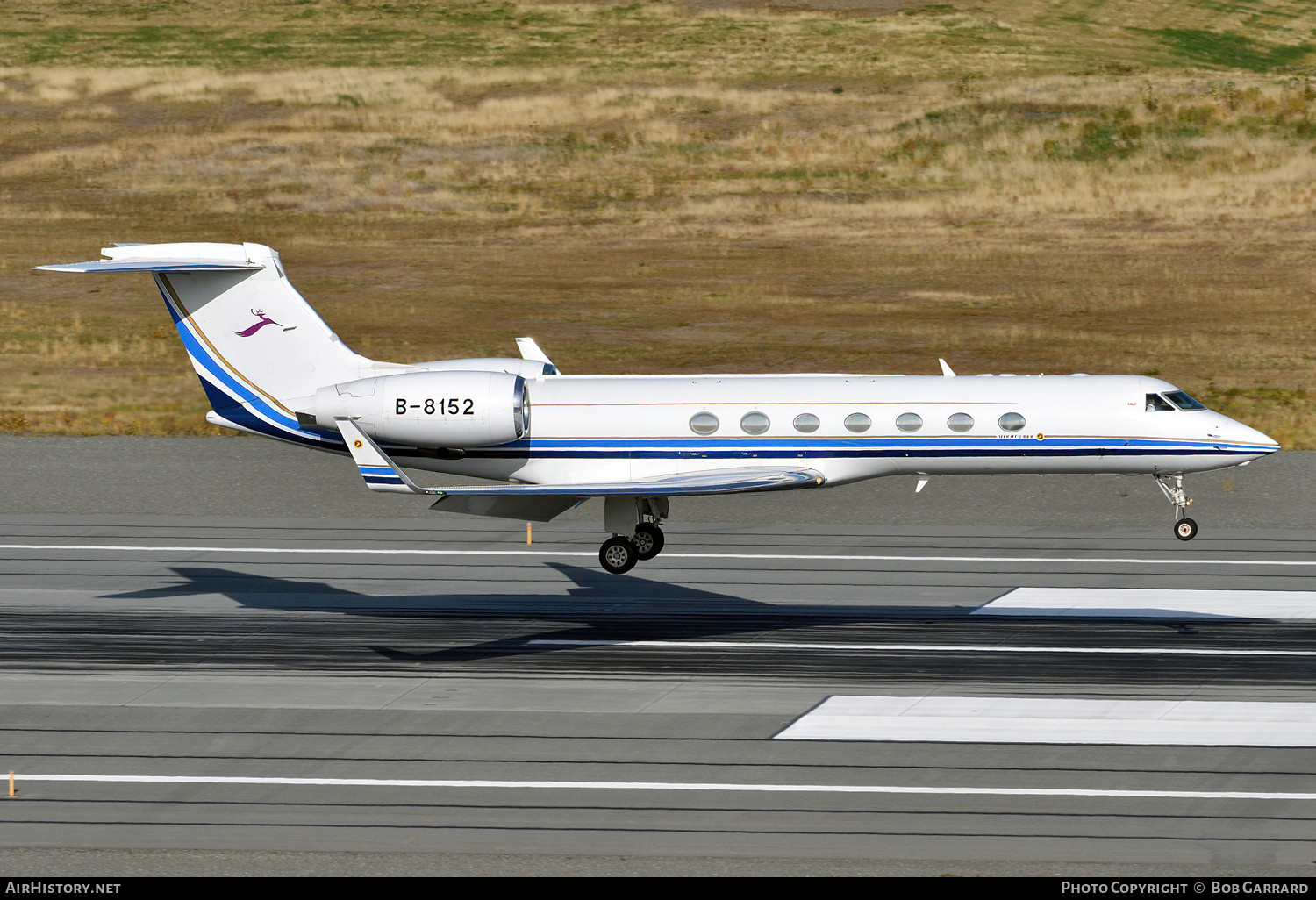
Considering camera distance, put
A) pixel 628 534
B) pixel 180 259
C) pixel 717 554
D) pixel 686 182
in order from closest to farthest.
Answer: pixel 628 534 → pixel 180 259 → pixel 717 554 → pixel 686 182

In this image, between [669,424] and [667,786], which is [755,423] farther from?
[667,786]

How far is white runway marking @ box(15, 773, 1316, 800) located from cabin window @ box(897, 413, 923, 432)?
29.7 ft

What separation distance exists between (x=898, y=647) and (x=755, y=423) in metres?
4.39

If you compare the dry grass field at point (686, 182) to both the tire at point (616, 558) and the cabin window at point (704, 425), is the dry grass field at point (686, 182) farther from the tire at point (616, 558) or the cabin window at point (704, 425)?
the tire at point (616, 558)

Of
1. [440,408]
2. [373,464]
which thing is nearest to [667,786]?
[373,464]

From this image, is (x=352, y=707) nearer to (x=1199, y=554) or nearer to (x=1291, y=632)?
(x=1291, y=632)

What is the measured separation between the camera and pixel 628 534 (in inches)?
1166

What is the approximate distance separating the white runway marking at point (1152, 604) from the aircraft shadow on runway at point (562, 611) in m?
1.26

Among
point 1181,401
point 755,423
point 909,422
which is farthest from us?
point 1181,401

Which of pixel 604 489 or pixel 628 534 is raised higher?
pixel 604 489

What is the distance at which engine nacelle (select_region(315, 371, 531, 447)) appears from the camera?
28172mm

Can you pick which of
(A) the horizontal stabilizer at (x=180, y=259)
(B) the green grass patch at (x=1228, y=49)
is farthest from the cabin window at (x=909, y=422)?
(B) the green grass patch at (x=1228, y=49)

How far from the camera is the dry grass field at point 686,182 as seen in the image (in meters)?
62.8

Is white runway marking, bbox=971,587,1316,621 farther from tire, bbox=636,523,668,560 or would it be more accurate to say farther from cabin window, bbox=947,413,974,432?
tire, bbox=636,523,668,560
